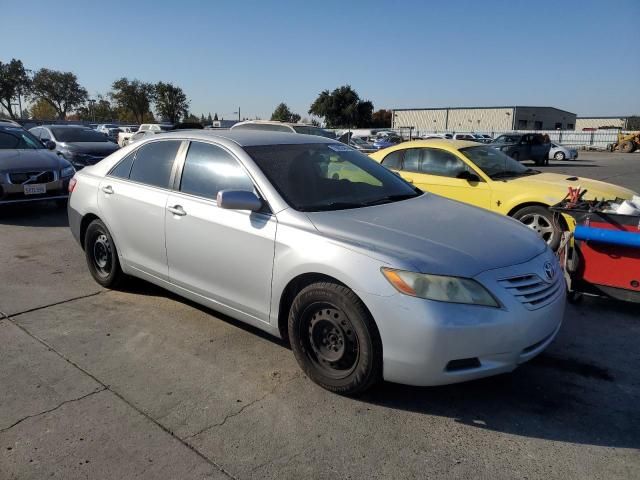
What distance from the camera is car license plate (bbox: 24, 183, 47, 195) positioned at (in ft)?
27.5

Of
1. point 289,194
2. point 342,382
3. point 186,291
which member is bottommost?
point 342,382

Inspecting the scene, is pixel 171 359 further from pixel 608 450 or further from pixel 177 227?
pixel 608 450

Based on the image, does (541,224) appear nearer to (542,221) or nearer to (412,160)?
(542,221)

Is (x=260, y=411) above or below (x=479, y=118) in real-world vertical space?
below

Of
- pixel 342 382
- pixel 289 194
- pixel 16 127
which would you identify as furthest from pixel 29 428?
pixel 16 127

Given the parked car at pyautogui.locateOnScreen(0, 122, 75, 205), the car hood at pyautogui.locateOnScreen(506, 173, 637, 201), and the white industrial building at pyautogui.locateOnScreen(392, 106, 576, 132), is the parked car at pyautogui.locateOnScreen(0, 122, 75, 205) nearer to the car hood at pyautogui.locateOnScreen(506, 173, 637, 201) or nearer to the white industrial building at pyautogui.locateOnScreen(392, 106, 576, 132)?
the car hood at pyautogui.locateOnScreen(506, 173, 637, 201)

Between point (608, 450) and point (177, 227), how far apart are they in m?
3.18

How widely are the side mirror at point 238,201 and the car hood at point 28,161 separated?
21.6 feet

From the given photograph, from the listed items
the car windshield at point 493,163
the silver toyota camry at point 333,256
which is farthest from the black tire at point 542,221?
the silver toyota camry at point 333,256

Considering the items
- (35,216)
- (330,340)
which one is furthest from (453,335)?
(35,216)

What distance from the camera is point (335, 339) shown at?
3104mm

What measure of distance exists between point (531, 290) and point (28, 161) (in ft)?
27.8

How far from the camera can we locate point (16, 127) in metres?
9.82

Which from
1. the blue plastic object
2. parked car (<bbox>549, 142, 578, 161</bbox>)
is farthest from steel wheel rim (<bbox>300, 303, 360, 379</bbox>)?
parked car (<bbox>549, 142, 578, 161</bbox>)
